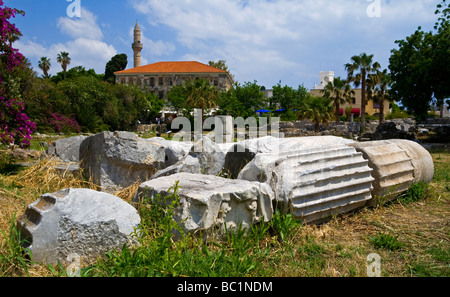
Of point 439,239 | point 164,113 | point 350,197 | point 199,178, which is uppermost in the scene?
point 164,113

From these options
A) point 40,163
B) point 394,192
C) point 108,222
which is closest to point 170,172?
point 108,222

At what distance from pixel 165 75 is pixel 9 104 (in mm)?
60519

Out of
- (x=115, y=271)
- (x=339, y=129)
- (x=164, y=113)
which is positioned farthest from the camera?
(x=164, y=113)

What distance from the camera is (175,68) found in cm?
6662

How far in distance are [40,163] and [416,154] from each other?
699 cm

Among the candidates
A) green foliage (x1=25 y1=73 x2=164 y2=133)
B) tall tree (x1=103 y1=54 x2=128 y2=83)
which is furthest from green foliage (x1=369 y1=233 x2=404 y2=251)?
→ tall tree (x1=103 y1=54 x2=128 y2=83)

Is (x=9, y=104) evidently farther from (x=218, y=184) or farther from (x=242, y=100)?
(x=242, y=100)

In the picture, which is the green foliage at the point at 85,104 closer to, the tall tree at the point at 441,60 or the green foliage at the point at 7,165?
the green foliage at the point at 7,165

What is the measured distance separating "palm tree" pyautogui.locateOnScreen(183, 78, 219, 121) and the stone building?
1819cm

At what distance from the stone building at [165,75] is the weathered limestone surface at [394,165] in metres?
59.5

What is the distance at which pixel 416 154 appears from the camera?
5828 millimetres
